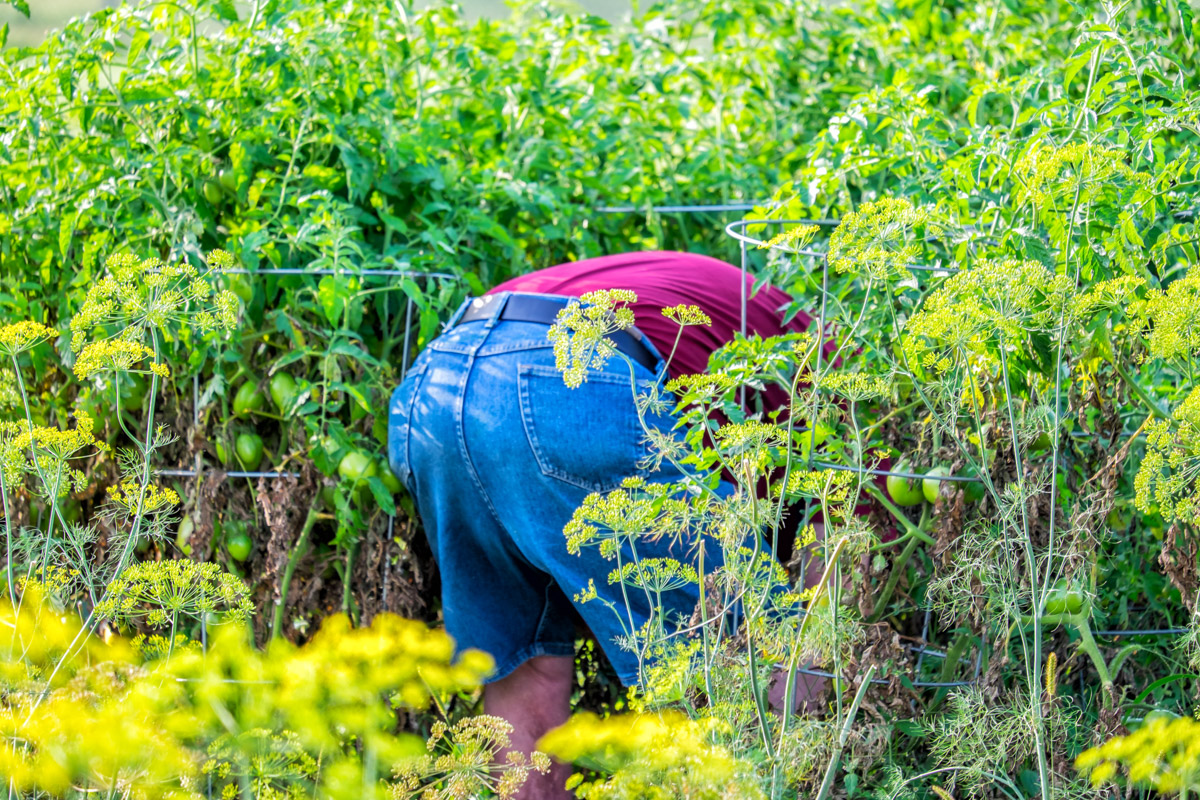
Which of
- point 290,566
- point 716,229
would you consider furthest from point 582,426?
point 716,229

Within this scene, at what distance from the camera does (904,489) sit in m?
1.43

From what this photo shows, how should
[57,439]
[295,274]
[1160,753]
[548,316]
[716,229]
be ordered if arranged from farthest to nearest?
[716,229] < [295,274] < [548,316] < [57,439] < [1160,753]

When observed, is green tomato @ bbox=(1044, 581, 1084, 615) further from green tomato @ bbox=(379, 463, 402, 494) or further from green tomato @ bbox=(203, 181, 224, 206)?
green tomato @ bbox=(203, 181, 224, 206)

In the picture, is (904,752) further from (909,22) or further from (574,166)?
(909,22)

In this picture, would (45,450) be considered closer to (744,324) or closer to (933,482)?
(744,324)

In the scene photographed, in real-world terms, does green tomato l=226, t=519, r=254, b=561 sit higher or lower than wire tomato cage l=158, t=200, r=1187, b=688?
lower

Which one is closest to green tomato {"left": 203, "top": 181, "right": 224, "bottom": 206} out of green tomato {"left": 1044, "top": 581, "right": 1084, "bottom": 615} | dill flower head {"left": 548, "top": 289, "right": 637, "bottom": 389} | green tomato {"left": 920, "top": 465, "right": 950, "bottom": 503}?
dill flower head {"left": 548, "top": 289, "right": 637, "bottom": 389}

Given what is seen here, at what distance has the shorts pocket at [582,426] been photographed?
5.28ft

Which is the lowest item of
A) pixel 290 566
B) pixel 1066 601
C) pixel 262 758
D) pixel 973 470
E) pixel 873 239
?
pixel 290 566

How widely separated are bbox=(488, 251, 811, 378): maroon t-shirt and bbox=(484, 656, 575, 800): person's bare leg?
570 millimetres

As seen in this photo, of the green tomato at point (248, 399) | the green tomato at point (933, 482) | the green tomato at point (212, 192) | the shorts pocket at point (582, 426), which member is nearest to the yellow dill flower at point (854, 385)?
the green tomato at point (933, 482)

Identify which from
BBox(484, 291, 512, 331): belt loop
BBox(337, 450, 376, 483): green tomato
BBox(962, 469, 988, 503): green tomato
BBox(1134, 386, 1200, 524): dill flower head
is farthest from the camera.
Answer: BBox(337, 450, 376, 483): green tomato

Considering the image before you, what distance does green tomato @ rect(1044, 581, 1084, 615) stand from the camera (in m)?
1.22

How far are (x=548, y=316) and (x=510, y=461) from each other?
0.23 m
